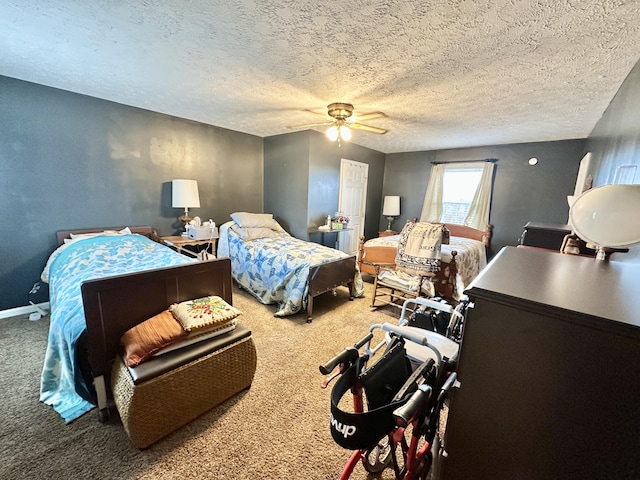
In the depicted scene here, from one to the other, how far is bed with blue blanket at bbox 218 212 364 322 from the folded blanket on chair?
686 millimetres

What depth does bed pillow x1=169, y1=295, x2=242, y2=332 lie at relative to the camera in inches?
63.5

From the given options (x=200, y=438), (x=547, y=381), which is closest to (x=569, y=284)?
(x=547, y=381)

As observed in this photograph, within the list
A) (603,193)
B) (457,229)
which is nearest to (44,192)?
(603,193)

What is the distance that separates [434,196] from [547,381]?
16.8ft

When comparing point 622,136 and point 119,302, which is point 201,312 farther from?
point 622,136

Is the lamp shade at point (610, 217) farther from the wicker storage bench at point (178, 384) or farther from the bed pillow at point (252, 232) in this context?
the bed pillow at point (252, 232)

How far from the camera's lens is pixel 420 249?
2939 millimetres

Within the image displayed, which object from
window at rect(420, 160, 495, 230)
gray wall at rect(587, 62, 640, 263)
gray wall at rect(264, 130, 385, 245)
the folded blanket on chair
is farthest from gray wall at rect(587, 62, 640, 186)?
gray wall at rect(264, 130, 385, 245)

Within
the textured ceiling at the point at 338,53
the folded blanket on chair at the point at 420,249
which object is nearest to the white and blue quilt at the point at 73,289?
the textured ceiling at the point at 338,53

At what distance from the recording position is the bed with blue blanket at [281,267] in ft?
9.64

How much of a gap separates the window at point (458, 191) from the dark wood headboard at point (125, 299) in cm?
488

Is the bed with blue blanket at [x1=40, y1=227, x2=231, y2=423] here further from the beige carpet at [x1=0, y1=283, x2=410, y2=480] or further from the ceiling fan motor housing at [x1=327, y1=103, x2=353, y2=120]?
the ceiling fan motor housing at [x1=327, y1=103, x2=353, y2=120]

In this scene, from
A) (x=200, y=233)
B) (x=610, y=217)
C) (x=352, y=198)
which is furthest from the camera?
(x=352, y=198)

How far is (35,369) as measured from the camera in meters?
1.97
